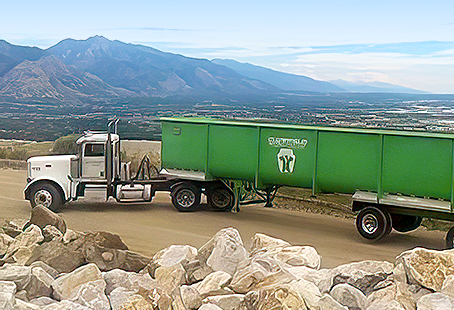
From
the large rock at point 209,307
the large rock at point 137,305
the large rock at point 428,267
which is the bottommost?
the large rock at point 137,305

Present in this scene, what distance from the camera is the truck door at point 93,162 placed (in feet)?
52.3

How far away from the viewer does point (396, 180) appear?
13.4m

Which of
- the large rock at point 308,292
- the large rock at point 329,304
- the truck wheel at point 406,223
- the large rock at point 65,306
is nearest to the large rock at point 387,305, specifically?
the large rock at point 329,304

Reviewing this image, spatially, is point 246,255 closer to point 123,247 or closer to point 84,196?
point 123,247

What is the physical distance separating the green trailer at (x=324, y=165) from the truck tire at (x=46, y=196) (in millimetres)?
3285

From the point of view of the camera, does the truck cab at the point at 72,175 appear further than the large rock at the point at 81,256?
Yes

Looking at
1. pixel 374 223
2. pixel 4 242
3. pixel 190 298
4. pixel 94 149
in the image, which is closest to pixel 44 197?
pixel 94 149

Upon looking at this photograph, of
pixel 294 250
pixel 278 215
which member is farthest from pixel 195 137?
pixel 294 250

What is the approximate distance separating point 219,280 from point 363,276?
2.19 m

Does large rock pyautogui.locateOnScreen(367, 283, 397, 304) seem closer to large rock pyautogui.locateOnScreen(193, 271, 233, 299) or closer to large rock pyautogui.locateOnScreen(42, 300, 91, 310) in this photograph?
large rock pyautogui.locateOnScreen(193, 271, 233, 299)

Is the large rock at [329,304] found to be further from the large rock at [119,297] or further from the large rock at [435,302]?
the large rock at [119,297]

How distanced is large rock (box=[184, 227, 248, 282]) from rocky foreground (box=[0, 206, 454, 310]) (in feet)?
0.05

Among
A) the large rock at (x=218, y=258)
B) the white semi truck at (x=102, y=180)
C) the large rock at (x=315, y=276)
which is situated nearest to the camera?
the large rock at (x=315, y=276)

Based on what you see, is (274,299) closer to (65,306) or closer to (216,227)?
(65,306)
